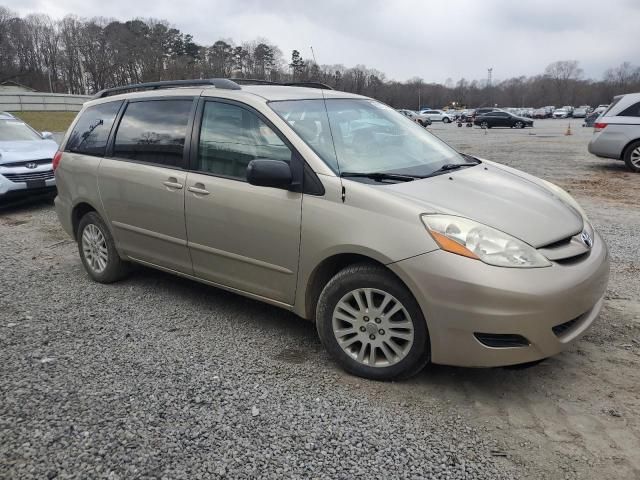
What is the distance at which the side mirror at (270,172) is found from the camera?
331cm

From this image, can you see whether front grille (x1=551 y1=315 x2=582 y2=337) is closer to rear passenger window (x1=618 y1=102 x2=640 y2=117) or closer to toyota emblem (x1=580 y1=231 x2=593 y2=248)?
toyota emblem (x1=580 y1=231 x2=593 y2=248)

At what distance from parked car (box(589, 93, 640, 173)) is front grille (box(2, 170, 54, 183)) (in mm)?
11978

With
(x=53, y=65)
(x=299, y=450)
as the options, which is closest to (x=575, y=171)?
(x=299, y=450)

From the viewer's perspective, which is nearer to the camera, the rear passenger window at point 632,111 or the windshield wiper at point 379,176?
the windshield wiper at point 379,176

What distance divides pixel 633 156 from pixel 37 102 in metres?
44.5

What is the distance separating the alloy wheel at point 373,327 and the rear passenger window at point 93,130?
2994 mm

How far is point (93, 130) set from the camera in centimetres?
505

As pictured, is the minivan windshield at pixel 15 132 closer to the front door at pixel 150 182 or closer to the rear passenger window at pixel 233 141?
the front door at pixel 150 182

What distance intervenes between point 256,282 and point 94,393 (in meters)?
1.25

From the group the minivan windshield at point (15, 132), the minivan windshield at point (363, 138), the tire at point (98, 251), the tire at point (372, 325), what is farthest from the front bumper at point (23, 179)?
the tire at point (372, 325)

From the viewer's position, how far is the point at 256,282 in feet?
12.2

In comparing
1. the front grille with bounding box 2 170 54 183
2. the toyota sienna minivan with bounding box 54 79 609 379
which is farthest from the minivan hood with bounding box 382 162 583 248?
the front grille with bounding box 2 170 54 183

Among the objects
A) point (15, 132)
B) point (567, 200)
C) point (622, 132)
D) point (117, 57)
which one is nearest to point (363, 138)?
point (567, 200)

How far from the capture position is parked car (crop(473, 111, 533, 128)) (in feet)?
140
